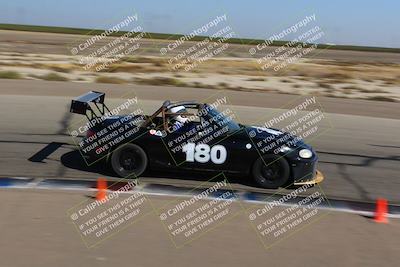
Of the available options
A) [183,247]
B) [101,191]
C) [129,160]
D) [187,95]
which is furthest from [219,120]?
[187,95]

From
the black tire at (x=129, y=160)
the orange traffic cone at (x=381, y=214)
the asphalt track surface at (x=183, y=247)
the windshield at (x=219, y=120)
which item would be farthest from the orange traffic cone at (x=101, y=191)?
the orange traffic cone at (x=381, y=214)

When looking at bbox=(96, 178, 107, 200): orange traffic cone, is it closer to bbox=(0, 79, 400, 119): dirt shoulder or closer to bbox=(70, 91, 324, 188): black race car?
bbox=(70, 91, 324, 188): black race car

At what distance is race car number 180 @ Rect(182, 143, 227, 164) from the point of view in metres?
8.79

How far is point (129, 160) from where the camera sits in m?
9.17

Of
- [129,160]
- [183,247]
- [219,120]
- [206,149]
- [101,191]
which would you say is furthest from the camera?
[129,160]

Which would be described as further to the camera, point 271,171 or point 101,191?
point 271,171

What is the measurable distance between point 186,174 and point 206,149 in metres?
0.91

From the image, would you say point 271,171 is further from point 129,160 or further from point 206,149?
point 129,160

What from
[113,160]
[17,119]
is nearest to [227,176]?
[113,160]

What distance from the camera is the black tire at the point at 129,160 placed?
9047 mm

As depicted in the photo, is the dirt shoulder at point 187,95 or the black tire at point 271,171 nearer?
the black tire at point 271,171

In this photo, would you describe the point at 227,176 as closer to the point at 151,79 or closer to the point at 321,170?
the point at 321,170

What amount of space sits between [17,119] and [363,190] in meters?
9.20

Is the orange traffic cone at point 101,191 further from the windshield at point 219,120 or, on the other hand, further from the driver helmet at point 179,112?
the windshield at point 219,120
